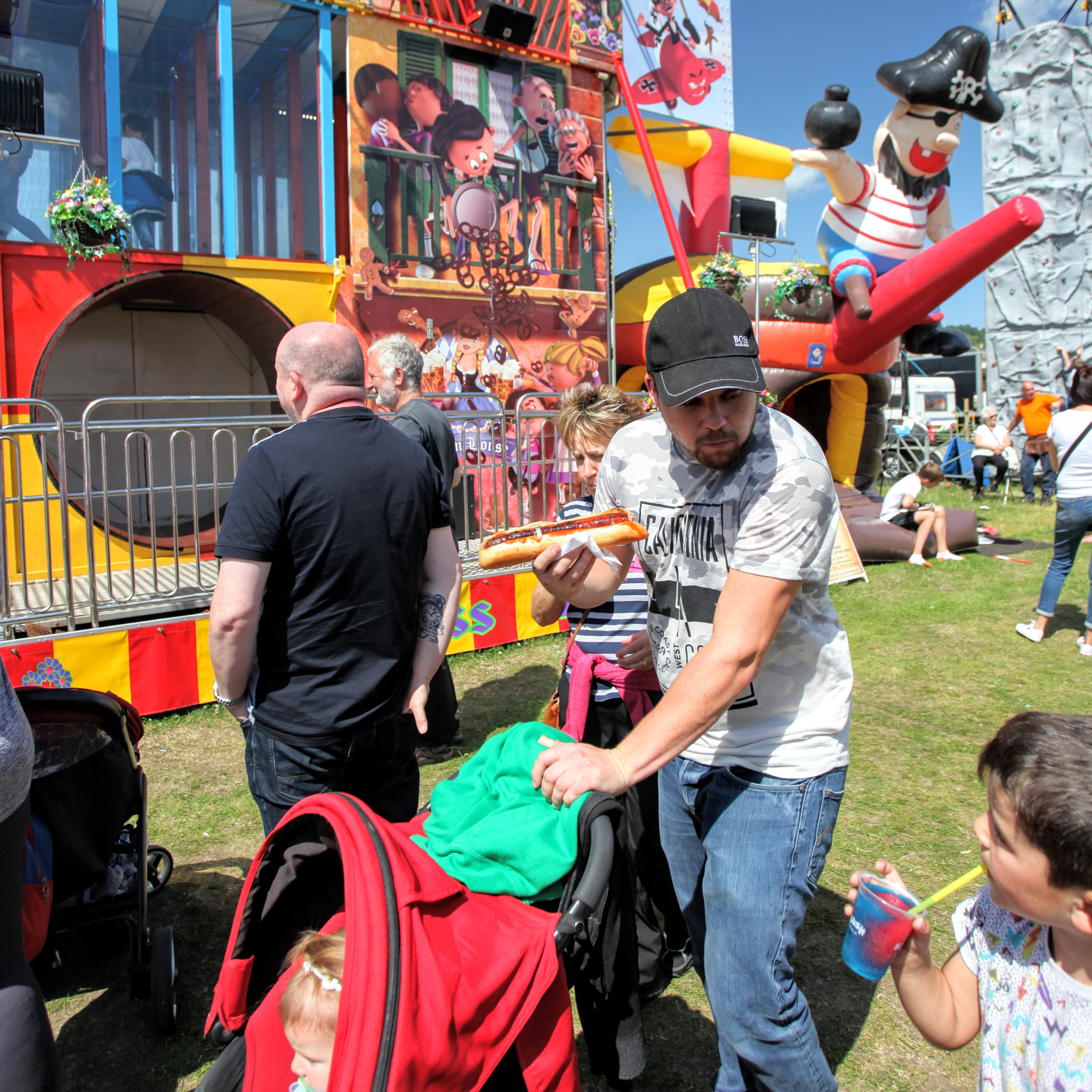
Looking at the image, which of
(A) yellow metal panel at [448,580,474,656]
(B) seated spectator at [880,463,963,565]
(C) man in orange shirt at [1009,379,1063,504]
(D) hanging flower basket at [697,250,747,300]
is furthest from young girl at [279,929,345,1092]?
(C) man in orange shirt at [1009,379,1063,504]

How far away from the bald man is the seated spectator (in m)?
9.41

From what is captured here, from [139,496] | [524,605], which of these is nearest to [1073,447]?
[524,605]

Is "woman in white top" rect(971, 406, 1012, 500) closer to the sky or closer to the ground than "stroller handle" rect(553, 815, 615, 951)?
closer to the sky

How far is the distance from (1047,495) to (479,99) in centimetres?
1316

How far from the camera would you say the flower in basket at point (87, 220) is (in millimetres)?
6848

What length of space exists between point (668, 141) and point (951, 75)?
12.0 ft

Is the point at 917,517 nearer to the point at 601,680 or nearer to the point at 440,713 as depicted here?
the point at 440,713

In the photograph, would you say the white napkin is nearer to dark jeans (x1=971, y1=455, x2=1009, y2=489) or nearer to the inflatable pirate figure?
the inflatable pirate figure

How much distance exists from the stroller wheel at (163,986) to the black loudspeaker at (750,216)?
1221 centimetres

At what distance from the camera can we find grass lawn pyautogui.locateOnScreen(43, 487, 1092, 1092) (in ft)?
8.43

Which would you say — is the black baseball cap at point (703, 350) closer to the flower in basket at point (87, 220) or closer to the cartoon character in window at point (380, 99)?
the flower in basket at point (87, 220)

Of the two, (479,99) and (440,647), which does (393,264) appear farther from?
(440,647)

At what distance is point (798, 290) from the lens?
10812mm

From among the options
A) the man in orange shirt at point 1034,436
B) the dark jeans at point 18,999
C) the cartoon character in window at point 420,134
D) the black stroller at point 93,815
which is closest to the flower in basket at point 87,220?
the cartoon character in window at point 420,134
